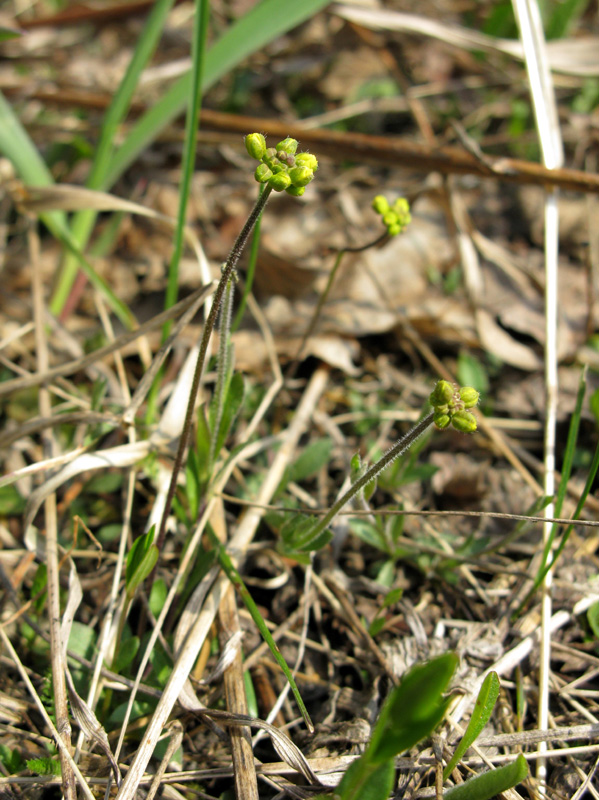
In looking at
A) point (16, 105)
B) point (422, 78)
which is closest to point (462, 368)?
point (422, 78)

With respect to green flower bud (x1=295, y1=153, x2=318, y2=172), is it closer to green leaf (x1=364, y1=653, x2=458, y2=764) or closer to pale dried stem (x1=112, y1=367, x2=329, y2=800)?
green leaf (x1=364, y1=653, x2=458, y2=764)

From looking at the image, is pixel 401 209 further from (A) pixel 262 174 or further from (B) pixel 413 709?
(B) pixel 413 709

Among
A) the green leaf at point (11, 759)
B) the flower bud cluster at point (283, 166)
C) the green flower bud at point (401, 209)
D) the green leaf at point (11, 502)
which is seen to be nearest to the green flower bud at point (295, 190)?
the flower bud cluster at point (283, 166)

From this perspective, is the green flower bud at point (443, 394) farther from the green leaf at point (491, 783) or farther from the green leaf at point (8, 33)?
the green leaf at point (8, 33)

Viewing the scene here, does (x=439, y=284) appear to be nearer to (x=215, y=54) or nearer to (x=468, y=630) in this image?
(x=215, y=54)

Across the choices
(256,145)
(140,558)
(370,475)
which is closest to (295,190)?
(256,145)
